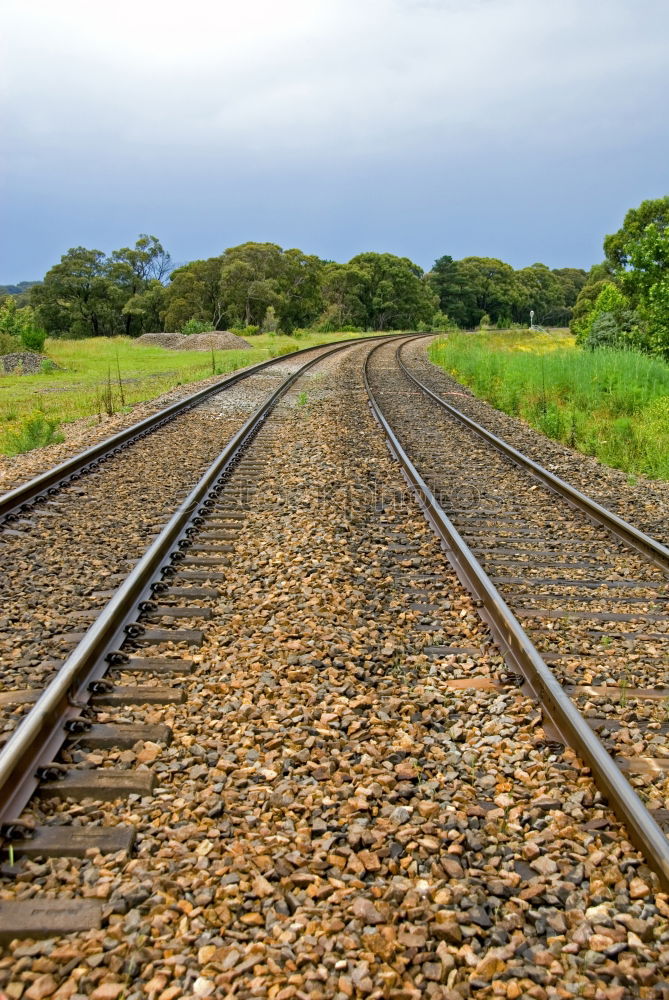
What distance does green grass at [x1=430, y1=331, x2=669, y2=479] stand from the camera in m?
11.0

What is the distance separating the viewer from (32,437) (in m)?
11.7

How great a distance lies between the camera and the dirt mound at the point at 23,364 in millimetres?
24766

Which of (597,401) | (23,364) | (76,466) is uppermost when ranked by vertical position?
(23,364)

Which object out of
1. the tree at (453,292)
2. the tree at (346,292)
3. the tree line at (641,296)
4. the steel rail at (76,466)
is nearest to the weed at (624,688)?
the steel rail at (76,466)

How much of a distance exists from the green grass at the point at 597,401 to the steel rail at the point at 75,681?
667cm

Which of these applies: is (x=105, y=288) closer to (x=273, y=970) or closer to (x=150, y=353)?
(x=150, y=353)

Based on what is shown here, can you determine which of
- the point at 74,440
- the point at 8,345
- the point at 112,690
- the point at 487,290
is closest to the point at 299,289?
the point at 8,345

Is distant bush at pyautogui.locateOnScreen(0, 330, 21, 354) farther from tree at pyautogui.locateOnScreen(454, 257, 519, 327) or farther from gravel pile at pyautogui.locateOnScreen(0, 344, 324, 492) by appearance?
tree at pyautogui.locateOnScreen(454, 257, 519, 327)

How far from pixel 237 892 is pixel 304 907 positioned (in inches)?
9.9

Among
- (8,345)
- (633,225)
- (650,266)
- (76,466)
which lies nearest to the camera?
(76,466)

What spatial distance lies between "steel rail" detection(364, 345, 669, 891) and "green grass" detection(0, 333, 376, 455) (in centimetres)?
818

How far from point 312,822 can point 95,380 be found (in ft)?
69.3

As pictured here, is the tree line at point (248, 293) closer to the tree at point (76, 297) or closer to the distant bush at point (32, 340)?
the tree at point (76, 297)

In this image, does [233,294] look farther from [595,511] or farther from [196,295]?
[595,511]
